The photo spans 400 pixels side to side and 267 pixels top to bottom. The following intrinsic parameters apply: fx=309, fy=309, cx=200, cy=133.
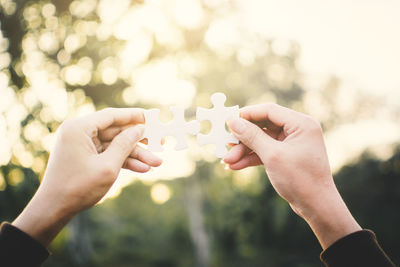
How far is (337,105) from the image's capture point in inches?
552

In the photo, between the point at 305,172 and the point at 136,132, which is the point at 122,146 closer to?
the point at 136,132

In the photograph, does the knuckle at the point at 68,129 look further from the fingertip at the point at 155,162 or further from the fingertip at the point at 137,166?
the fingertip at the point at 155,162

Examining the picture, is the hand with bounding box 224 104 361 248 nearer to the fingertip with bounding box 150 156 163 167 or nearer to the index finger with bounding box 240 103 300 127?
the index finger with bounding box 240 103 300 127

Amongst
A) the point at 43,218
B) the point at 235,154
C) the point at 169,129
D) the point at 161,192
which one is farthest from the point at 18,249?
A: the point at 161,192

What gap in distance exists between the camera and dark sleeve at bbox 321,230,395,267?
5.89 feet

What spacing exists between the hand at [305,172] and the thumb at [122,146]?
0.83 metres

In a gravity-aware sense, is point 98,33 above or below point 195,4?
below

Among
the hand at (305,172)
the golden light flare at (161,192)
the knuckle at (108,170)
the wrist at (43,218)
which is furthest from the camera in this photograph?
the golden light flare at (161,192)

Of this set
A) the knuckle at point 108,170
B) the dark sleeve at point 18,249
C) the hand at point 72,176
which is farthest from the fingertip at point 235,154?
the dark sleeve at point 18,249

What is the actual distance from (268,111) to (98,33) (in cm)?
902

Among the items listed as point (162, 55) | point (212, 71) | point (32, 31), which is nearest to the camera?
point (32, 31)

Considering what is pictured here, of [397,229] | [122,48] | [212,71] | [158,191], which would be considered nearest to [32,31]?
[122,48]

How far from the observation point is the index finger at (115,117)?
7.72 feet

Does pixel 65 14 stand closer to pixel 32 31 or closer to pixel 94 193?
pixel 32 31
